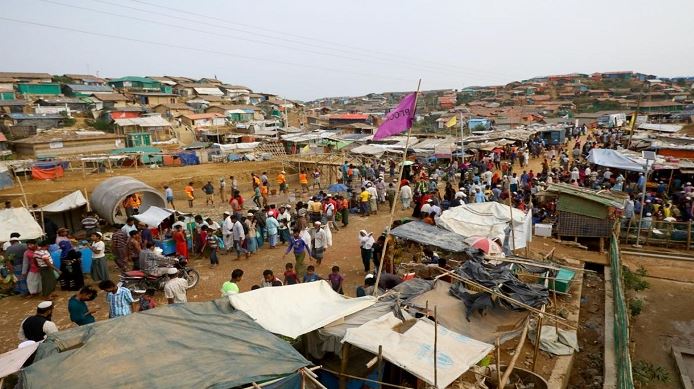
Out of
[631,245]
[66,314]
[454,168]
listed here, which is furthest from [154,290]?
[454,168]

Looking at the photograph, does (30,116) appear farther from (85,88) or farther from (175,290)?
(175,290)

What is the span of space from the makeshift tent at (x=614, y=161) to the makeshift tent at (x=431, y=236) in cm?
1201

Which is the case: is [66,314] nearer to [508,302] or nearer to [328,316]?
[328,316]

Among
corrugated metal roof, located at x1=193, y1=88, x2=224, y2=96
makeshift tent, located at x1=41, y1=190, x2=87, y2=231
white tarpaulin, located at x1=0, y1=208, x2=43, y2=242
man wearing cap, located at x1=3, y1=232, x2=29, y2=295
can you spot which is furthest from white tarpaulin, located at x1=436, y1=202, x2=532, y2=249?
corrugated metal roof, located at x1=193, y1=88, x2=224, y2=96

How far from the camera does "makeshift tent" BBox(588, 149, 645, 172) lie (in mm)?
18358

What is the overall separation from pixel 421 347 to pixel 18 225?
11.9 metres

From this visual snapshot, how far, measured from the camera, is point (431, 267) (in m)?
9.19

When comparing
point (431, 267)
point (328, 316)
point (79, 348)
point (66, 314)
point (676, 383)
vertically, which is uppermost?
point (79, 348)

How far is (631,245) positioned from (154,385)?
628 inches

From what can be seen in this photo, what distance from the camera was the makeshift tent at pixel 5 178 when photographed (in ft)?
82.4

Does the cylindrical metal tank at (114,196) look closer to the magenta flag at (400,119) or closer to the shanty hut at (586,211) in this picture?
the magenta flag at (400,119)

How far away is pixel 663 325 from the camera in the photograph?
33.1 feet

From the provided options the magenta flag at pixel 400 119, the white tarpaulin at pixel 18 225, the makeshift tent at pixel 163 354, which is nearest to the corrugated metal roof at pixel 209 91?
the white tarpaulin at pixel 18 225

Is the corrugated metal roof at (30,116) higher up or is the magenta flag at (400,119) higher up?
the magenta flag at (400,119)
